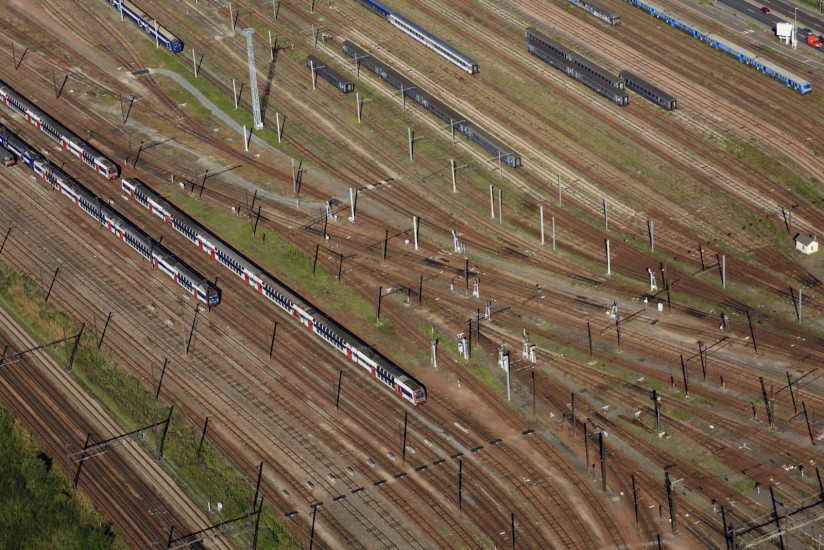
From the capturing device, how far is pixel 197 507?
623ft

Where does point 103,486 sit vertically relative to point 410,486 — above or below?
below

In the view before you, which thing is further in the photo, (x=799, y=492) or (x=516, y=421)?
(x=516, y=421)

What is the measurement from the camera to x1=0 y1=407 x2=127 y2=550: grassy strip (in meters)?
189

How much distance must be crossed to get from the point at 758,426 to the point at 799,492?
12.6 meters

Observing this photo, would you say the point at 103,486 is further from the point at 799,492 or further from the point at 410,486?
the point at 799,492

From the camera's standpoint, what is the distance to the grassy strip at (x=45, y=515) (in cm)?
18875

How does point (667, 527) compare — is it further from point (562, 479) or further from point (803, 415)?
point (803, 415)

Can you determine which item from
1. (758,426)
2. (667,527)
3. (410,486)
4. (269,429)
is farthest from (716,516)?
(269,429)

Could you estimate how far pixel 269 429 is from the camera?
199125mm

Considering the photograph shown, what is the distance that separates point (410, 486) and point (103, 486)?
37.6 meters

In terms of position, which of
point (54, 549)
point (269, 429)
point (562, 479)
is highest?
point (562, 479)

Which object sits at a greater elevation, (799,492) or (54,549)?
(799,492)

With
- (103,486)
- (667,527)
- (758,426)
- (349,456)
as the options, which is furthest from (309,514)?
(758,426)

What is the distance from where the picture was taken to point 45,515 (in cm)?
19250
